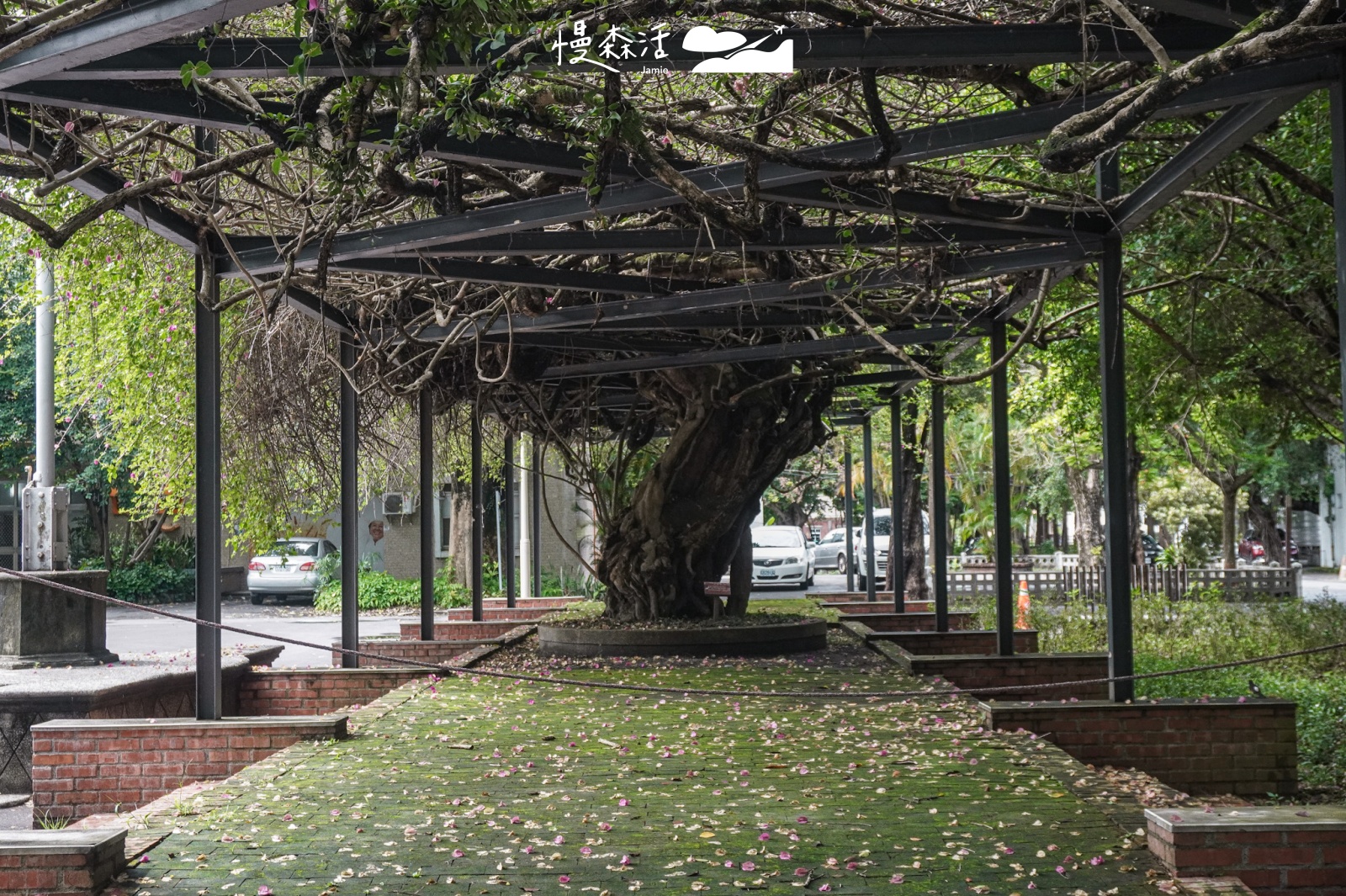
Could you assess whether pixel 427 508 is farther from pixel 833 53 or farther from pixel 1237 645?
pixel 1237 645

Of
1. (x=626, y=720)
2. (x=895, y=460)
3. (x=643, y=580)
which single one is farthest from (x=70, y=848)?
(x=895, y=460)

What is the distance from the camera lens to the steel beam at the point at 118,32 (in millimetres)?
4469

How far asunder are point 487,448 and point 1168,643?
1102 cm

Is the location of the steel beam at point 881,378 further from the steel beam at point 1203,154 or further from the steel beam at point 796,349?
the steel beam at point 1203,154

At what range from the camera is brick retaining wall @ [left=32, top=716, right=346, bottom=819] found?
8.13 m

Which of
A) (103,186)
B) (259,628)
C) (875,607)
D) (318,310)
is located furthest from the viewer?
(259,628)

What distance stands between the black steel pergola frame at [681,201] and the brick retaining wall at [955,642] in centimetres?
112

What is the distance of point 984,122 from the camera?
21.7 feet

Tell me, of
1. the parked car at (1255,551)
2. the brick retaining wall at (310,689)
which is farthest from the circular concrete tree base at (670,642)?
the parked car at (1255,551)

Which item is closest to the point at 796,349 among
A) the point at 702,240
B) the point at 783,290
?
the point at 783,290

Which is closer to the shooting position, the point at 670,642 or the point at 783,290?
the point at 783,290

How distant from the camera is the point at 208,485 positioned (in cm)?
849

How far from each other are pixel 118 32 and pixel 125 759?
510 cm

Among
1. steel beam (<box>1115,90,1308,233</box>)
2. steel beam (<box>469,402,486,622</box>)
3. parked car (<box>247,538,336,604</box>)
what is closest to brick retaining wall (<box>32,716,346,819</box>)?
steel beam (<box>1115,90,1308,233</box>)
